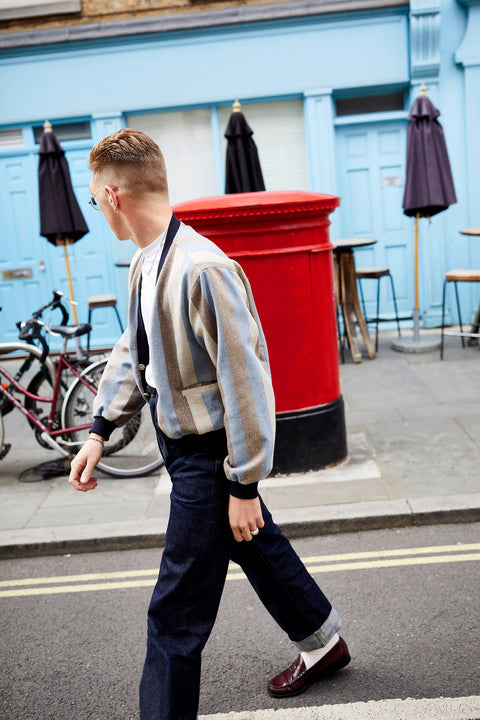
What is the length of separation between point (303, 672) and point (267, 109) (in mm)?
8422

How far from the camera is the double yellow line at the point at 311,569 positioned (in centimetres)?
385

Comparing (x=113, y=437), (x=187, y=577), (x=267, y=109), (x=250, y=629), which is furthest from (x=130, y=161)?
(x=267, y=109)

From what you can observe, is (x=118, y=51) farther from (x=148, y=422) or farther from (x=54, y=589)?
(x=54, y=589)

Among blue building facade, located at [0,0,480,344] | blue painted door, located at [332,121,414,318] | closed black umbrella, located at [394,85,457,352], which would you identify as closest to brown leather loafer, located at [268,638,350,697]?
closed black umbrella, located at [394,85,457,352]

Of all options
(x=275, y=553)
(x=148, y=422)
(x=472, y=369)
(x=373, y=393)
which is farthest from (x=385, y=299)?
(x=275, y=553)

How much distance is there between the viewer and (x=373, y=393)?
23.1ft

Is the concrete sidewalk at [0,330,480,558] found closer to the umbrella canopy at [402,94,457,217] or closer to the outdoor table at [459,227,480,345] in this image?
the outdoor table at [459,227,480,345]

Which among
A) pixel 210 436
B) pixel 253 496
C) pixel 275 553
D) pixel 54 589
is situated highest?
pixel 210 436

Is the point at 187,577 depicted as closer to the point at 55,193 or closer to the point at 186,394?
the point at 186,394

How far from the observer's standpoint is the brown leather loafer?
9.27ft

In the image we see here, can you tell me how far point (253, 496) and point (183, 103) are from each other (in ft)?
27.9

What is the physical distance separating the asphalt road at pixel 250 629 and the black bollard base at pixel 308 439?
0.80 metres

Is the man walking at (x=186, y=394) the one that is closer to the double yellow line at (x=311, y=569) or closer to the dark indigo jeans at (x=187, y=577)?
the dark indigo jeans at (x=187, y=577)

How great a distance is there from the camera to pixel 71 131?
399 inches
